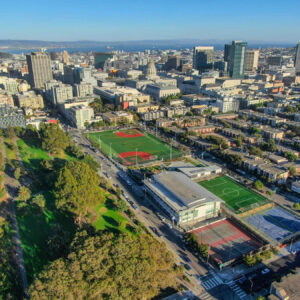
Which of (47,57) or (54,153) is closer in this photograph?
(54,153)

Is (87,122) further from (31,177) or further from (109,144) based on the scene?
(31,177)

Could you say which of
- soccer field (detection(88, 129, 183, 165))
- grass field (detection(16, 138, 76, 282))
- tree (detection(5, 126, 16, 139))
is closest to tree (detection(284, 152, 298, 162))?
soccer field (detection(88, 129, 183, 165))

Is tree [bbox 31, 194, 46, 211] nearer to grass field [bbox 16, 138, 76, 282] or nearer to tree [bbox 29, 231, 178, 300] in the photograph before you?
grass field [bbox 16, 138, 76, 282]

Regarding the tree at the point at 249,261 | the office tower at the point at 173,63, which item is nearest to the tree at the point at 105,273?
the tree at the point at 249,261

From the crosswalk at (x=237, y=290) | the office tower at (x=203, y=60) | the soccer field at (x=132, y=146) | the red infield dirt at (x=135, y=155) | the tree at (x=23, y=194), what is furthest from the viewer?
the office tower at (x=203, y=60)

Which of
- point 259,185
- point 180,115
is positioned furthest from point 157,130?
point 259,185

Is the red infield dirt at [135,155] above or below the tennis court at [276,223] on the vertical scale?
above

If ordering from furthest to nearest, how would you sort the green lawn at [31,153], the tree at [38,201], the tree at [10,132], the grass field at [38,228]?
the tree at [10,132] → the green lawn at [31,153] → the tree at [38,201] → the grass field at [38,228]

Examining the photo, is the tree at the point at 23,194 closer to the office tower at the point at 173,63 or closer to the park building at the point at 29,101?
the park building at the point at 29,101
